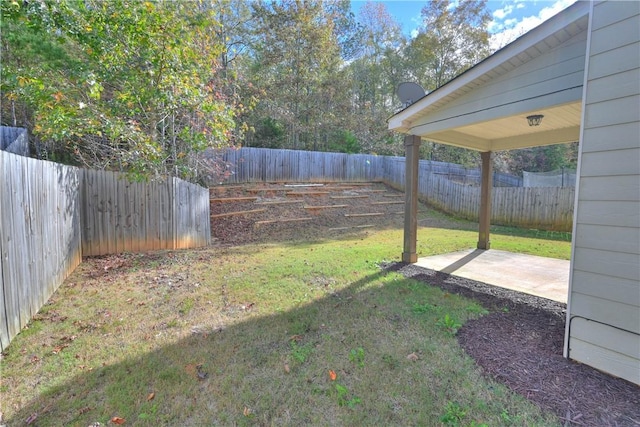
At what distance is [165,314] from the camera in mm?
3105

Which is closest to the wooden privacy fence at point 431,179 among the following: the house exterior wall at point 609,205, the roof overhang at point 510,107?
the roof overhang at point 510,107

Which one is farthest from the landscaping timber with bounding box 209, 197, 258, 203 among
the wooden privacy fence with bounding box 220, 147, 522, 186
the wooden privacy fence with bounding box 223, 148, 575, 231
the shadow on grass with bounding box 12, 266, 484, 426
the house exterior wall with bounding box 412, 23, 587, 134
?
the house exterior wall with bounding box 412, 23, 587, 134

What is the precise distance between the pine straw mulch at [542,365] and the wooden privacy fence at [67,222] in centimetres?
387

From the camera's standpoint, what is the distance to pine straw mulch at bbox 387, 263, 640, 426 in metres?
1.73

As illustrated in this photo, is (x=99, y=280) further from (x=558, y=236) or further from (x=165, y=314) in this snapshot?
(x=558, y=236)

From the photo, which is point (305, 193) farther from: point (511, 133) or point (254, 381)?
point (254, 381)

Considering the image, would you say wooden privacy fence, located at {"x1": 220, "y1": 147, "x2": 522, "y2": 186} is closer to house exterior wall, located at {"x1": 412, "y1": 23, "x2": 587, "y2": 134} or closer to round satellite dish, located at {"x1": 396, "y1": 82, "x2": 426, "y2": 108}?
round satellite dish, located at {"x1": 396, "y1": 82, "x2": 426, "y2": 108}

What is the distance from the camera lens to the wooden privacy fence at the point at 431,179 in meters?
9.32

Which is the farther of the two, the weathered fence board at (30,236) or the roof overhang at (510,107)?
the roof overhang at (510,107)

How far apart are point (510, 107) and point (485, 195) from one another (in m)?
2.98

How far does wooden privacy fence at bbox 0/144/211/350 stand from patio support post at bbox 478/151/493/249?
6.17 meters

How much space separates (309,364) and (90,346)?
1884 millimetres

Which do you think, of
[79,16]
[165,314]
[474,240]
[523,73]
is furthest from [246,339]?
[474,240]

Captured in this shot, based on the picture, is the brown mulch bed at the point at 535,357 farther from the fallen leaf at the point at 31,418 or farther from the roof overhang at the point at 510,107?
the fallen leaf at the point at 31,418
